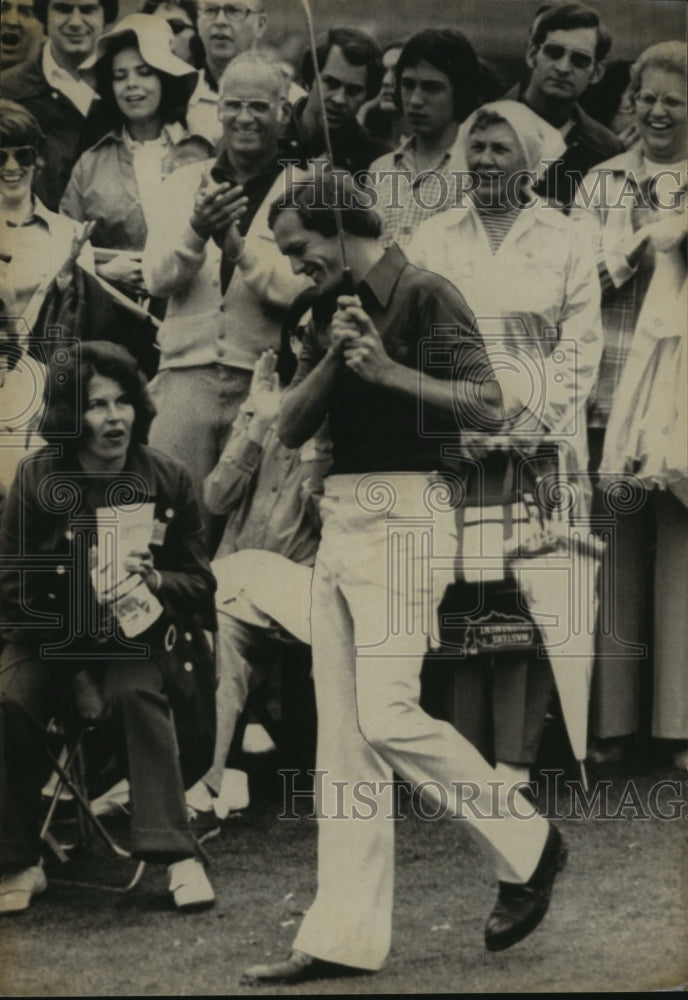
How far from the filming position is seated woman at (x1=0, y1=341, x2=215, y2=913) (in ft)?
19.9

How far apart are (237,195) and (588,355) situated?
169cm

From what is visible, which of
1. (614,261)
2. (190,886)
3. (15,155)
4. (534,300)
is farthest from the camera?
(614,261)

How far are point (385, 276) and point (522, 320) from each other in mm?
639

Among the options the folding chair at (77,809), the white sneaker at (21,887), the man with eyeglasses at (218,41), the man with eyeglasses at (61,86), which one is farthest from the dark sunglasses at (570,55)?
the white sneaker at (21,887)

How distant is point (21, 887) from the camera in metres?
6.09

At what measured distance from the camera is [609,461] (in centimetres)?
632

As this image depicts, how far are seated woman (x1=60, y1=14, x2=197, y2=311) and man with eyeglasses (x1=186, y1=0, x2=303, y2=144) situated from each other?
7cm

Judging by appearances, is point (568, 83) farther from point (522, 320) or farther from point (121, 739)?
point (121, 739)

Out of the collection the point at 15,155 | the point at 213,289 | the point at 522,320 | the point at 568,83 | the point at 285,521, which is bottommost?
the point at 285,521

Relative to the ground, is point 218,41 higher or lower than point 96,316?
higher

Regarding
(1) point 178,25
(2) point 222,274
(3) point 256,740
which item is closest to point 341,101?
(1) point 178,25

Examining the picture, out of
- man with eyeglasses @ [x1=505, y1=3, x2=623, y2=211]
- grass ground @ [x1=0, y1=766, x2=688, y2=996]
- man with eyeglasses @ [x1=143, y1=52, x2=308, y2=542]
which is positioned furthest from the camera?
man with eyeglasses @ [x1=505, y1=3, x2=623, y2=211]

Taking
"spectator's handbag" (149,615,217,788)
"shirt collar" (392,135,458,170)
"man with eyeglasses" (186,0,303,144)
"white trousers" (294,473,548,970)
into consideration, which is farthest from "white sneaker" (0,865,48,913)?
Answer: "shirt collar" (392,135,458,170)

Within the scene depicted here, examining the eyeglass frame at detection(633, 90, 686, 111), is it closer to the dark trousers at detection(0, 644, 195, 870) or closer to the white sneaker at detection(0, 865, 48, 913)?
the dark trousers at detection(0, 644, 195, 870)
